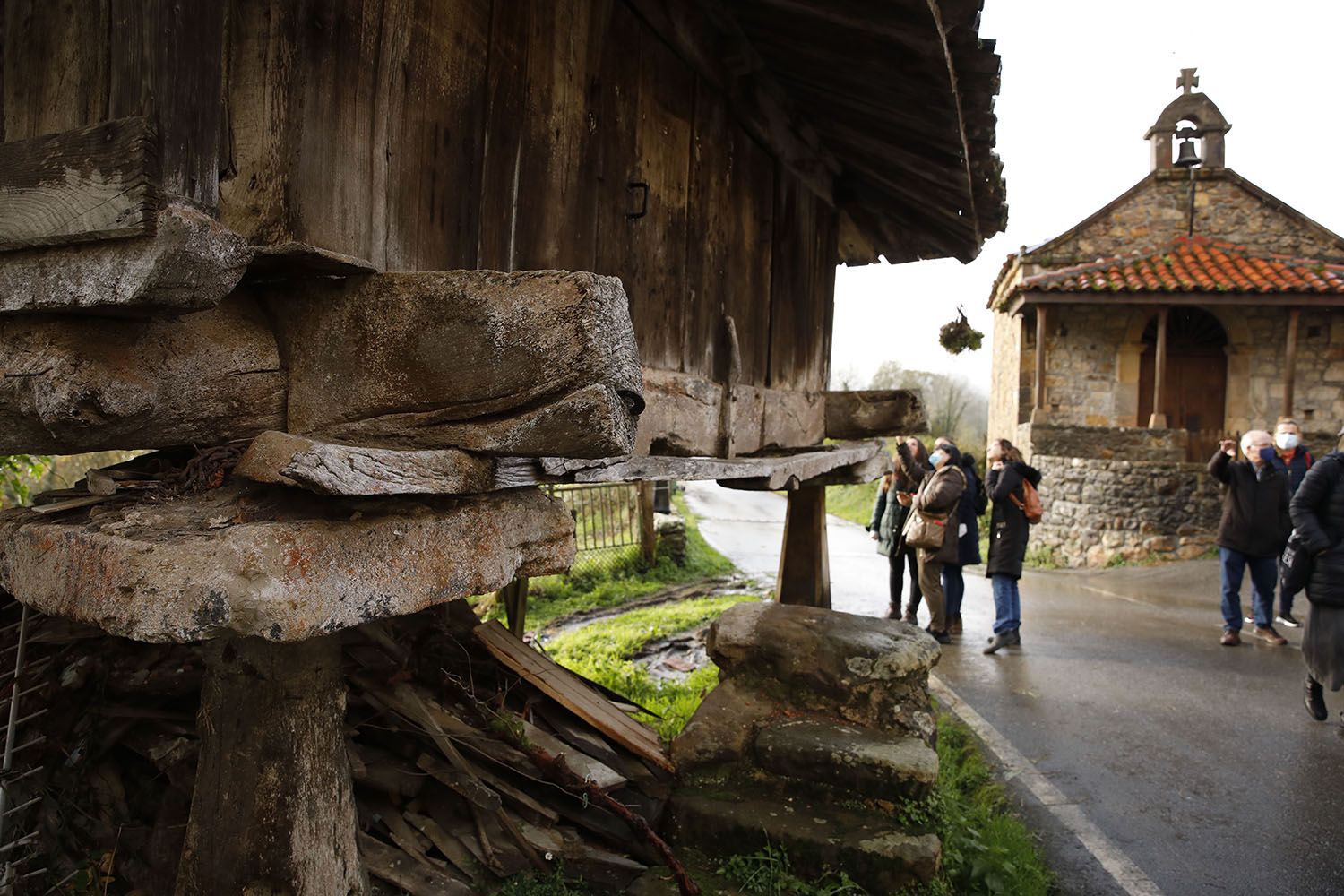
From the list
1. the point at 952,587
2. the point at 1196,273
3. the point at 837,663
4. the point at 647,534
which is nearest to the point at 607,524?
the point at 647,534

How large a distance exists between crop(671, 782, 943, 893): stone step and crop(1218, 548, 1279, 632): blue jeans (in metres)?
4.97

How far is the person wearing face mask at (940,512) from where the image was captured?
669cm

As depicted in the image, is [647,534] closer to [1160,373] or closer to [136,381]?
[1160,373]

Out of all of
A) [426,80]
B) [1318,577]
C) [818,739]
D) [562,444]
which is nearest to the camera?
[562,444]

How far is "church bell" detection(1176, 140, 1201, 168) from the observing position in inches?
552

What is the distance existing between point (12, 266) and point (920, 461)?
22.7 feet

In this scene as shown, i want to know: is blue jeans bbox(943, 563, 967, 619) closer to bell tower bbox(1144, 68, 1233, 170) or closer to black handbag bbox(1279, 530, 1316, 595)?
black handbag bbox(1279, 530, 1316, 595)

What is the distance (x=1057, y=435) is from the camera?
13000 millimetres

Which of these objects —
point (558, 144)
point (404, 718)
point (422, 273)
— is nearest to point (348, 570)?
point (422, 273)

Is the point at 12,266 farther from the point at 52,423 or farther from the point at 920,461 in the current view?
the point at 920,461

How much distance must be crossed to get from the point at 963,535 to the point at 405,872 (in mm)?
5428

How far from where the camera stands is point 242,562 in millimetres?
1336

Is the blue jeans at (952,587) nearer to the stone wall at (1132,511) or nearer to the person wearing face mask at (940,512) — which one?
the person wearing face mask at (940,512)

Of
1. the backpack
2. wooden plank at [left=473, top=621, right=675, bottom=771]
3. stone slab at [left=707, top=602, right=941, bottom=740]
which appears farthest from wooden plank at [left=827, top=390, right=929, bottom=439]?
the backpack
